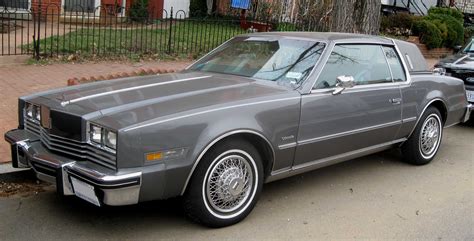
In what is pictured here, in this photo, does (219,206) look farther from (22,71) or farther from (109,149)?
(22,71)

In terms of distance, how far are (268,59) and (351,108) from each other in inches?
34.8

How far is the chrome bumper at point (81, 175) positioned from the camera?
3.59 metres

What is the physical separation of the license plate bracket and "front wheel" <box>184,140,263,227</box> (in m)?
0.67

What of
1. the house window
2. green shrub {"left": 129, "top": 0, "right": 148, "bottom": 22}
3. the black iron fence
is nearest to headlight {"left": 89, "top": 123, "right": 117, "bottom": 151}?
the black iron fence

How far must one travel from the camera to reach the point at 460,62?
8992 millimetres

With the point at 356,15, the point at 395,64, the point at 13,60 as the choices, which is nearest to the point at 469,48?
the point at 356,15

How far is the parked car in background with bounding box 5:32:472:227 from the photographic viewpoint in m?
3.73

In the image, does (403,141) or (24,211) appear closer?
(24,211)

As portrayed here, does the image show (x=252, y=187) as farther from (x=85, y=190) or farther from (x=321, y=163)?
(x=85, y=190)

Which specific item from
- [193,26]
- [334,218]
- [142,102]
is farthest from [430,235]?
[193,26]

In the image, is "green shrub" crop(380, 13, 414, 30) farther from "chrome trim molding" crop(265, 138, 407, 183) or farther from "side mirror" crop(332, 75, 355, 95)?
"side mirror" crop(332, 75, 355, 95)

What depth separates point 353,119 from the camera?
508 cm

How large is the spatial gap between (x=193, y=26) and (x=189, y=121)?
9.84 metres

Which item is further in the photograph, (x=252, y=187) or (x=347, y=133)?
(x=347, y=133)
